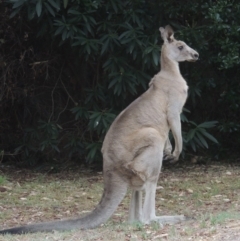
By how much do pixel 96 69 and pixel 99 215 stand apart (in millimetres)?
4523

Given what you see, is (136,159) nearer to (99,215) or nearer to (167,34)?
(99,215)

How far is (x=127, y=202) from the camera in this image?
8.36 metres

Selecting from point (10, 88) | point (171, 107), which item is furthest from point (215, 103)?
point (171, 107)

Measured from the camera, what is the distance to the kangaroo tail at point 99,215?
6.13 metres

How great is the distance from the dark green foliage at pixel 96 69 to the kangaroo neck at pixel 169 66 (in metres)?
1.72

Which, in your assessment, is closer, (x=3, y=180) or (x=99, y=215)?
(x=99, y=215)

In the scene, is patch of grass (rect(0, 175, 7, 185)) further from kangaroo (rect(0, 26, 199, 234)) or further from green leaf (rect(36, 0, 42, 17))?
kangaroo (rect(0, 26, 199, 234))

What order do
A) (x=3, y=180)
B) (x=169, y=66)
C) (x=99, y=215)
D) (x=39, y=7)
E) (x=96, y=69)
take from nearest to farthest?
(x=99, y=215), (x=169, y=66), (x=39, y=7), (x=3, y=180), (x=96, y=69)

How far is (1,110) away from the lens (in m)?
11.0

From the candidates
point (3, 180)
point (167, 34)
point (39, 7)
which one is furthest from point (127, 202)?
point (39, 7)

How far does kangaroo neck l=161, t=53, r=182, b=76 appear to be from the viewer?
744 cm

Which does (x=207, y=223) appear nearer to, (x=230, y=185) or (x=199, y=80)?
(x=230, y=185)

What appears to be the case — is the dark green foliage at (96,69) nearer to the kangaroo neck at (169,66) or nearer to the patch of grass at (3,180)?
the patch of grass at (3,180)

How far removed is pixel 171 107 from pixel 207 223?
1571 mm
